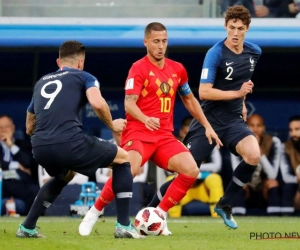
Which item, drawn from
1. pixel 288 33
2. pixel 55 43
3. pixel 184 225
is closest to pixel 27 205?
pixel 55 43

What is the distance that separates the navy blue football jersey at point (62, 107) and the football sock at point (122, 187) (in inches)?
16.1

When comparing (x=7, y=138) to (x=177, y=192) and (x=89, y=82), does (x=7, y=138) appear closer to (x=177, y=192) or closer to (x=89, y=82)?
(x=177, y=192)

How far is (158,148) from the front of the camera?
8.16 m

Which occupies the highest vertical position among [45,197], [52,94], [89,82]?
[89,82]

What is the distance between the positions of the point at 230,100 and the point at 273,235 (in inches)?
52.4

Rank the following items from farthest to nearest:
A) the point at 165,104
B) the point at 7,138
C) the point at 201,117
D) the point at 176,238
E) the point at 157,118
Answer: the point at 7,138 → the point at 201,117 → the point at 165,104 → the point at 157,118 → the point at 176,238

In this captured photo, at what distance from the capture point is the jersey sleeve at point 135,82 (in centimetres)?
802

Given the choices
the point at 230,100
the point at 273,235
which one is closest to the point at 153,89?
the point at 230,100

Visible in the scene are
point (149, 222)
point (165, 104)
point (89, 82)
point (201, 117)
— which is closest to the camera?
point (89, 82)

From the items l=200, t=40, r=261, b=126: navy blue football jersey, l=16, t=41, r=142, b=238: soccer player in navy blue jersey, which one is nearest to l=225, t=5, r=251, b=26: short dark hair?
l=200, t=40, r=261, b=126: navy blue football jersey

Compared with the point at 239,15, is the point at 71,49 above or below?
below

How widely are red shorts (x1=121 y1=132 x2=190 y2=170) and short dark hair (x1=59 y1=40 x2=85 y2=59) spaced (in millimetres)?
1155

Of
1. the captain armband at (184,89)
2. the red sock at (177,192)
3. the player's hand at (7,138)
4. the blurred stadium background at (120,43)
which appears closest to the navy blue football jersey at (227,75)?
the captain armband at (184,89)

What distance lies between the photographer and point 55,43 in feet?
39.2
